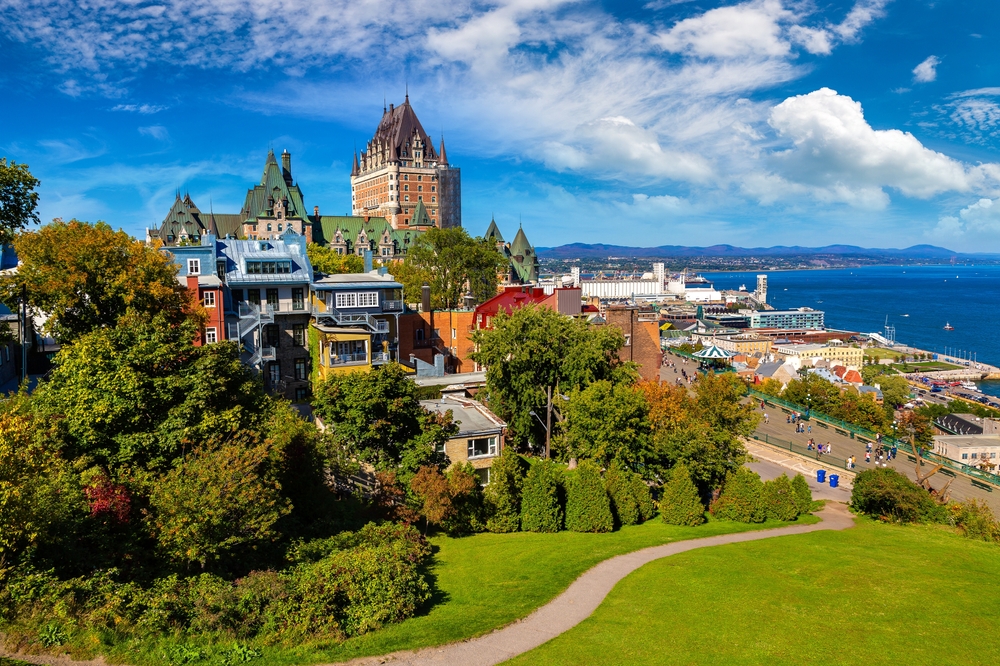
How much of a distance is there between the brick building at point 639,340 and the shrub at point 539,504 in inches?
1006

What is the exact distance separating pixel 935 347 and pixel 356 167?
16774 centimetres

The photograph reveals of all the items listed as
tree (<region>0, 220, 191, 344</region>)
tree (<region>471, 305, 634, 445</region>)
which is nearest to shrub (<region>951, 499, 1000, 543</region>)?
tree (<region>471, 305, 634, 445</region>)

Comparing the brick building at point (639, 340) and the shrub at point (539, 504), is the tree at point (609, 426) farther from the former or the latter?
the brick building at point (639, 340)

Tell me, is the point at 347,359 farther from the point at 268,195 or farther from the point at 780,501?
the point at 268,195

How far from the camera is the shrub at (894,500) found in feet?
100

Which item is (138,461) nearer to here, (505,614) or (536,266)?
(505,614)

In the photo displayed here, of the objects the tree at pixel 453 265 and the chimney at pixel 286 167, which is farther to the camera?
the chimney at pixel 286 167

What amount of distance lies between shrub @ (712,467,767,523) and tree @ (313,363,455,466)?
13459 millimetres

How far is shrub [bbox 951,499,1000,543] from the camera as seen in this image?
93.6ft

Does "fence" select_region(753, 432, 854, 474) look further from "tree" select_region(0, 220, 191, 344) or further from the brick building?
"tree" select_region(0, 220, 191, 344)

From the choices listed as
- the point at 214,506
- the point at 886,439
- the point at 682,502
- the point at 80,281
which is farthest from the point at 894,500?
the point at 80,281

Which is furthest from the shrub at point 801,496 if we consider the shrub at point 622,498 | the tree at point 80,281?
the tree at point 80,281

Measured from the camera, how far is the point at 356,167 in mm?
177125

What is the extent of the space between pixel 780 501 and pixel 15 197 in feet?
107
